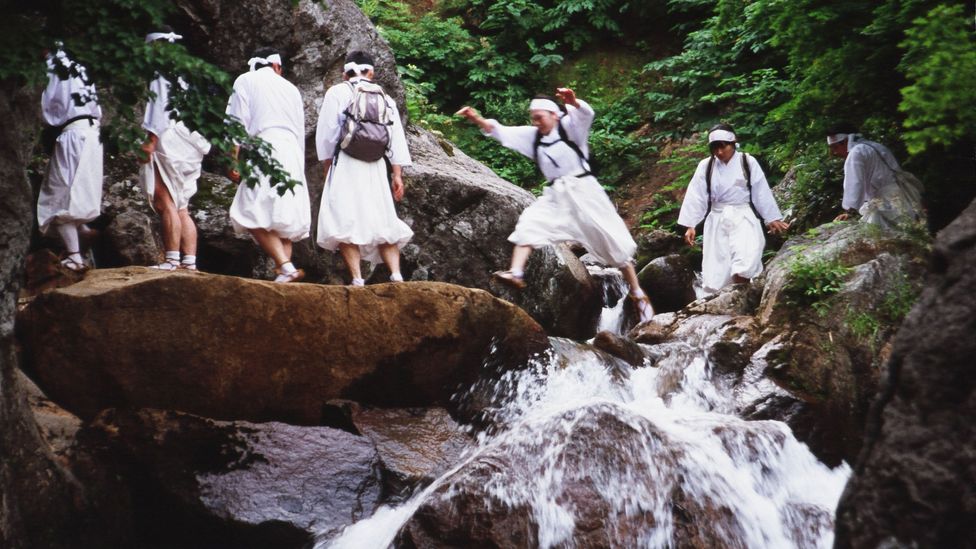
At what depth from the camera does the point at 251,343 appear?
21.2ft

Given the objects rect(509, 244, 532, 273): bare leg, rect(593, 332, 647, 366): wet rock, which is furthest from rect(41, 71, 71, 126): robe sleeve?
rect(593, 332, 647, 366): wet rock

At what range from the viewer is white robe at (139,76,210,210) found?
24.7 ft

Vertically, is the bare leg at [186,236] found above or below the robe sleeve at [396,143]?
below

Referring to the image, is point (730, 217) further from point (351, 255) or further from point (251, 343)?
point (251, 343)

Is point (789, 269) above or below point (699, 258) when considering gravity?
above

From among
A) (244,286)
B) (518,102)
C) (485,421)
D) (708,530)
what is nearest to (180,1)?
(244,286)

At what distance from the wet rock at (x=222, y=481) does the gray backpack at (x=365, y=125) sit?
2.98 m

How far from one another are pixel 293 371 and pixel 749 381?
381cm

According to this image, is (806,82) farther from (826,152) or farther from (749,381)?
(749,381)

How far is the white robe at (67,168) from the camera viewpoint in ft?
24.3

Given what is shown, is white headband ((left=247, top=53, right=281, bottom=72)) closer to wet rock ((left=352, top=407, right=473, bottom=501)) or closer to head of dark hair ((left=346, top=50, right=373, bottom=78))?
head of dark hair ((left=346, top=50, right=373, bottom=78))

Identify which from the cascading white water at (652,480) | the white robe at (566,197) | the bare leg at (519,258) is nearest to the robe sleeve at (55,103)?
the white robe at (566,197)

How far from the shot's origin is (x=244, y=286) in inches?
251

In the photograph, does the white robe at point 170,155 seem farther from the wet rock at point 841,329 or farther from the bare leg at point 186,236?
the wet rock at point 841,329
